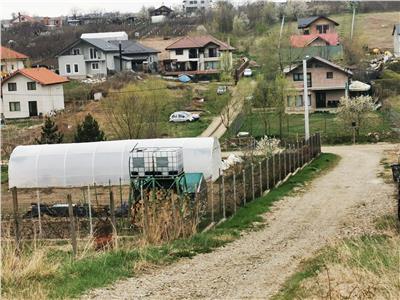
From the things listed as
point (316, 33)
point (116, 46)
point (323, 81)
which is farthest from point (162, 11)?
point (323, 81)

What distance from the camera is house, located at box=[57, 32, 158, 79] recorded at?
50469 mm

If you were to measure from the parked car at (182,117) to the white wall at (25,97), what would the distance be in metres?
9.18

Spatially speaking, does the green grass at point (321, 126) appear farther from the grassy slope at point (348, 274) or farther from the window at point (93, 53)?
the grassy slope at point (348, 274)

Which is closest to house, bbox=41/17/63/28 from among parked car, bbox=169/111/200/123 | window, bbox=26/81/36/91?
window, bbox=26/81/36/91

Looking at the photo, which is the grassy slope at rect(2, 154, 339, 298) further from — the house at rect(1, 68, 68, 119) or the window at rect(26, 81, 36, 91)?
the window at rect(26, 81, 36, 91)

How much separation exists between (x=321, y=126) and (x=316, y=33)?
1084 inches

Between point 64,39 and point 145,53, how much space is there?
903 inches

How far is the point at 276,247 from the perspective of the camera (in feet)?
33.0

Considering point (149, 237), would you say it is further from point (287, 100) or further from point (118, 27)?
point (118, 27)

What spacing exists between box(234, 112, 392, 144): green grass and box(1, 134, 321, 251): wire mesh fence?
9930mm

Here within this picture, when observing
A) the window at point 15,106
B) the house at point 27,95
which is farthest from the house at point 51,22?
the window at point 15,106

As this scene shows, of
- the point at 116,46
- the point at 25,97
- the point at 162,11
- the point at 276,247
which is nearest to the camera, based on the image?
the point at 276,247

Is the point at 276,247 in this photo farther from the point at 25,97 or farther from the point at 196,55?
the point at 196,55

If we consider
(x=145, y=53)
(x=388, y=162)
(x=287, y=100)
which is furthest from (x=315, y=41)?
(x=388, y=162)
